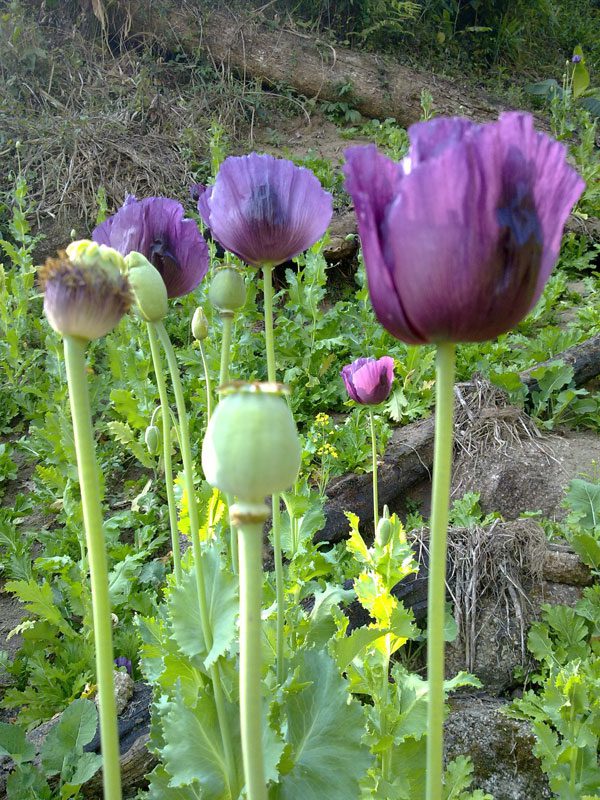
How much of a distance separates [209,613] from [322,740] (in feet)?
0.77

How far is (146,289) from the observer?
2.77ft

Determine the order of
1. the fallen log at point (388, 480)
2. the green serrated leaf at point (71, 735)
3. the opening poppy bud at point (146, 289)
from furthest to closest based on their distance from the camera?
the fallen log at point (388, 480), the green serrated leaf at point (71, 735), the opening poppy bud at point (146, 289)

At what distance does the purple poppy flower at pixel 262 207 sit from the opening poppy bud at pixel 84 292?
1.68 ft

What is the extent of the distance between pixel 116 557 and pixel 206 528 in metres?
1.06

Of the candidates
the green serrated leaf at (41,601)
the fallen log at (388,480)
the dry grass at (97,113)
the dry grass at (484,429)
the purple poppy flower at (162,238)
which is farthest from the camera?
the dry grass at (97,113)

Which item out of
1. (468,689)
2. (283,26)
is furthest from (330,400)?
(283,26)

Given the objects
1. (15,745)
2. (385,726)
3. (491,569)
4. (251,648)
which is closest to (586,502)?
(491,569)

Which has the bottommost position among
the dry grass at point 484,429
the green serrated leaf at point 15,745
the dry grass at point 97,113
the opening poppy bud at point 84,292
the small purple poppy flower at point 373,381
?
the green serrated leaf at point 15,745

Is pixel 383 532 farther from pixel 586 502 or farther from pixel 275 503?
pixel 586 502

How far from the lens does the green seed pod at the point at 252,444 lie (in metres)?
0.51

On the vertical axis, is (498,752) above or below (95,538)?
below

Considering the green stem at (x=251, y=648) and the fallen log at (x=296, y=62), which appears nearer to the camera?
Answer: the green stem at (x=251, y=648)

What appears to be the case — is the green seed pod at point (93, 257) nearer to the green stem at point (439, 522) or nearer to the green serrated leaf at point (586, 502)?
the green stem at point (439, 522)

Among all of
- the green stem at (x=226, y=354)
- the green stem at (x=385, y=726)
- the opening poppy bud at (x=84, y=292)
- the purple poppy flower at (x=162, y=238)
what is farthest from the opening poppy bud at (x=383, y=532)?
the opening poppy bud at (x=84, y=292)
